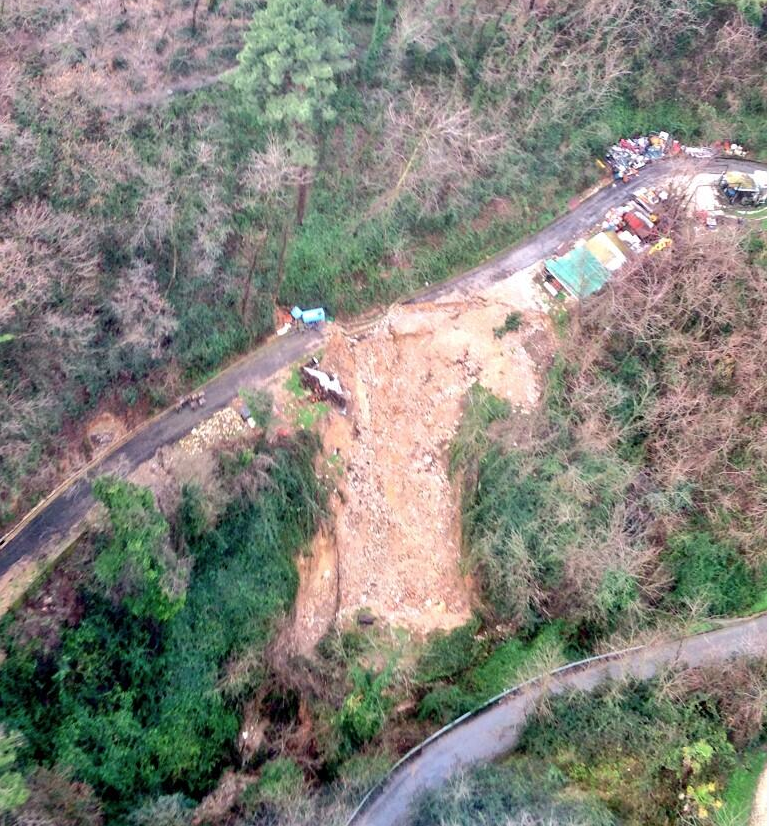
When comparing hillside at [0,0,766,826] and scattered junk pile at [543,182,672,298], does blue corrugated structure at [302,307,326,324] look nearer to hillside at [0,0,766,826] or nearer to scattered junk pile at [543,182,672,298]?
hillside at [0,0,766,826]

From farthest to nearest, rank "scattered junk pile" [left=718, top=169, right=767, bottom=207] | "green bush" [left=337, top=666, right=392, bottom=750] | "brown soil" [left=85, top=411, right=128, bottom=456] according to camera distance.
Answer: "scattered junk pile" [left=718, top=169, right=767, bottom=207] → "brown soil" [left=85, top=411, right=128, bottom=456] → "green bush" [left=337, top=666, right=392, bottom=750]

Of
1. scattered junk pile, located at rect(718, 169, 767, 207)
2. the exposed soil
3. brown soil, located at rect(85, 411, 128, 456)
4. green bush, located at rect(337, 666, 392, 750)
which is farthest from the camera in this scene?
scattered junk pile, located at rect(718, 169, 767, 207)

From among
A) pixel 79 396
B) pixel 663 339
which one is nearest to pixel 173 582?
pixel 79 396

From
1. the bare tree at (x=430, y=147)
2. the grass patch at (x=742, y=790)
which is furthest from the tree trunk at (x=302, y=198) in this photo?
the grass patch at (x=742, y=790)

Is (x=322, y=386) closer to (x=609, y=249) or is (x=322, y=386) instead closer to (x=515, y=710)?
(x=515, y=710)

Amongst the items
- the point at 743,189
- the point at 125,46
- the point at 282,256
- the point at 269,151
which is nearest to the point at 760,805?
the point at 743,189

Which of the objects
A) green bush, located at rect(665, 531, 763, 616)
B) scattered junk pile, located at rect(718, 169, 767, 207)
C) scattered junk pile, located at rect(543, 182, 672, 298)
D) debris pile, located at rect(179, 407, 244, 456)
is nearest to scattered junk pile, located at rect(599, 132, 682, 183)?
scattered junk pile, located at rect(543, 182, 672, 298)

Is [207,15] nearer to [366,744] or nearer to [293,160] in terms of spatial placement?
[293,160]
